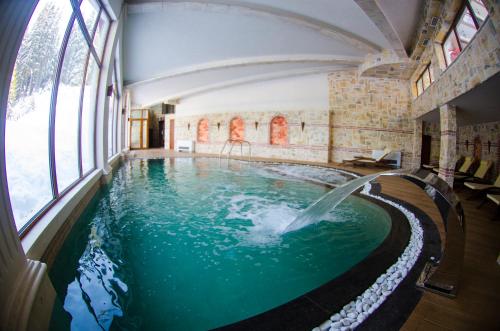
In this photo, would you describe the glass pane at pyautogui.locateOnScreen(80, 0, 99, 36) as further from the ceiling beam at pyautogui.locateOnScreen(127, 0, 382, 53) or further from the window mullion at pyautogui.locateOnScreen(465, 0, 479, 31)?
the window mullion at pyautogui.locateOnScreen(465, 0, 479, 31)

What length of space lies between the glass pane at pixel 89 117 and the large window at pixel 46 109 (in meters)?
1.07

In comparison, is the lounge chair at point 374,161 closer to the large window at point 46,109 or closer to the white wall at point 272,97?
the white wall at point 272,97

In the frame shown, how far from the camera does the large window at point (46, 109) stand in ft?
7.29

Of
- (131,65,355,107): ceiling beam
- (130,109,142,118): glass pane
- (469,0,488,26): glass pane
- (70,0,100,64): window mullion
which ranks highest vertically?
(131,65,355,107): ceiling beam

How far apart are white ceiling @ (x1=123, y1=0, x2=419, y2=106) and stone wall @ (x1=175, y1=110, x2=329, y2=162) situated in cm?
215

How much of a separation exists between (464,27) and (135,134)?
18.4 m

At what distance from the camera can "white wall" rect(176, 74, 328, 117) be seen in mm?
11180

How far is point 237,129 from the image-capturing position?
1390 cm

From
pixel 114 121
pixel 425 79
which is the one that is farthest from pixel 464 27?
pixel 114 121

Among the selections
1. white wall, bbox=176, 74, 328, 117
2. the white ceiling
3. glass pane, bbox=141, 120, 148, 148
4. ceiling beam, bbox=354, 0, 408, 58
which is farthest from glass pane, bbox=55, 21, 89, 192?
glass pane, bbox=141, 120, 148, 148

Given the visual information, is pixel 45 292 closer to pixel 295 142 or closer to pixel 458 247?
pixel 458 247

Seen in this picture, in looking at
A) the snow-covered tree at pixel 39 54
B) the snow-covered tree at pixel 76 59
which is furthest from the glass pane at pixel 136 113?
the snow-covered tree at pixel 39 54

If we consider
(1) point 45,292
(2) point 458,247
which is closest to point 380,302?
(2) point 458,247

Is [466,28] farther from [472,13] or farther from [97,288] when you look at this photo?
[97,288]
